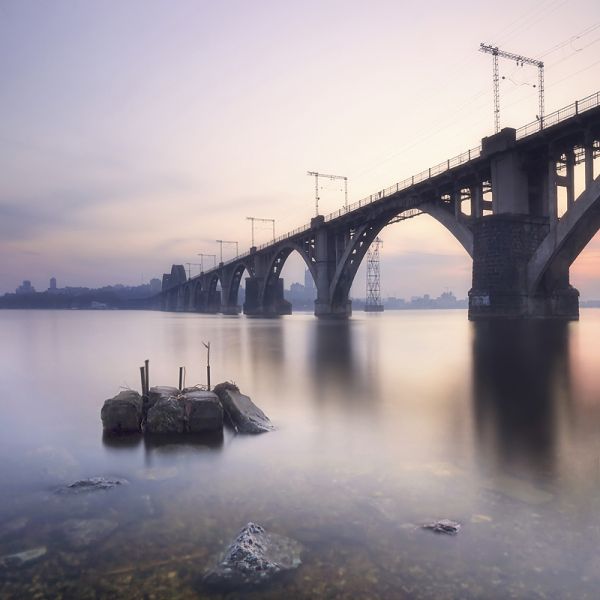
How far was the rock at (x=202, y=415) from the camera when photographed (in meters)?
9.45

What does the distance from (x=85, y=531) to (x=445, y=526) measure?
4.07 m

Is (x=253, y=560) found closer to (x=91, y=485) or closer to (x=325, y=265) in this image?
(x=91, y=485)

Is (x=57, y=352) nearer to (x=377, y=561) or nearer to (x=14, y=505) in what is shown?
(x=14, y=505)

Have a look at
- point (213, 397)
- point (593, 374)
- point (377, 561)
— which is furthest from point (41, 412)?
point (593, 374)

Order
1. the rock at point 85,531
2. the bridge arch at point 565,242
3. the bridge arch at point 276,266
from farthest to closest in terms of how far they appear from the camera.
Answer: the bridge arch at point 276,266
the bridge arch at point 565,242
the rock at point 85,531

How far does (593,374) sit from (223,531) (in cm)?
1545

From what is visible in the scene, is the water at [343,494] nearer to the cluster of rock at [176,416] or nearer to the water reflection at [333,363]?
the cluster of rock at [176,416]

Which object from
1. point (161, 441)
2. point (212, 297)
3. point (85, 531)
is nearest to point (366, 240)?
point (161, 441)

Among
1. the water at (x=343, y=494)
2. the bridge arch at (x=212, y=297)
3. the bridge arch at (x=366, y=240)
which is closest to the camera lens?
the water at (x=343, y=494)

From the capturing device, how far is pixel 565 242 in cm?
3697

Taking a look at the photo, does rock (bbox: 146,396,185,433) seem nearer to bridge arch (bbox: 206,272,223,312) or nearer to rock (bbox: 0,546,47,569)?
rock (bbox: 0,546,47,569)

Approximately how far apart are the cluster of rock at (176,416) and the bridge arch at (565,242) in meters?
34.6

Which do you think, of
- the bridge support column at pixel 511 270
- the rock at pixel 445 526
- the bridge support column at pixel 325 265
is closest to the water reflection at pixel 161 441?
the rock at pixel 445 526

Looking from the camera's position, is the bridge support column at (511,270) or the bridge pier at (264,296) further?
the bridge pier at (264,296)
